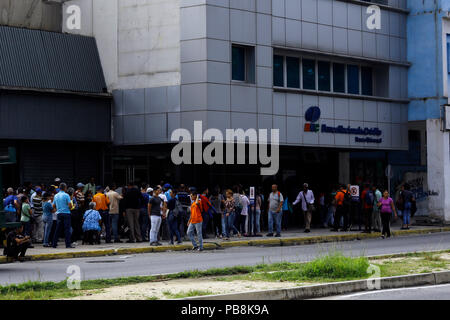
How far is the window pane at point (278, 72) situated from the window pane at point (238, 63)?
187cm

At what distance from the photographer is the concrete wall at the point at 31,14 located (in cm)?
2977

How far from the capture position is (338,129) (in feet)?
112

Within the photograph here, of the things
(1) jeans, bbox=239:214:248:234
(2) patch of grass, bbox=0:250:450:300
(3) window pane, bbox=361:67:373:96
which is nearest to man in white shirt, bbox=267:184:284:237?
(1) jeans, bbox=239:214:248:234

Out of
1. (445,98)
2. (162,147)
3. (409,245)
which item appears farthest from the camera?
(445,98)

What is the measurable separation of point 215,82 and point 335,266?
16288 mm

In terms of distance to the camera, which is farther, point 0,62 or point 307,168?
point 307,168

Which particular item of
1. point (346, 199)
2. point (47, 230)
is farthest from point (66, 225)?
point (346, 199)

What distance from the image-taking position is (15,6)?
98.6 ft

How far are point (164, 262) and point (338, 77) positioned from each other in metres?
18.0

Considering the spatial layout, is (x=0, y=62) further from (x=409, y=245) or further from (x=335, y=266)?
(x=335, y=266)

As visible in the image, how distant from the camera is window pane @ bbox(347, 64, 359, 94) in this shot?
Answer: 35781 millimetres

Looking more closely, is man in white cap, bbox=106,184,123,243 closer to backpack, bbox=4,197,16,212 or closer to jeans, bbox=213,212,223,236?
backpack, bbox=4,197,16,212

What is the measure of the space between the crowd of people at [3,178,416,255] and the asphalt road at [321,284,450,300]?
948 centimetres
